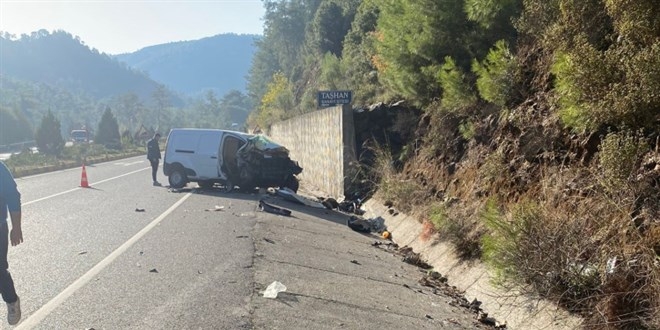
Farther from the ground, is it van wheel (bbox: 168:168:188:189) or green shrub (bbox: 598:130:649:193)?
green shrub (bbox: 598:130:649:193)

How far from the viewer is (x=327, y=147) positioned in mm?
21031

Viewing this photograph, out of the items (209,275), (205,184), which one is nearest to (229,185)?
(205,184)

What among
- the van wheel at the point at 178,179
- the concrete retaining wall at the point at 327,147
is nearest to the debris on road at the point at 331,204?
the concrete retaining wall at the point at 327,147

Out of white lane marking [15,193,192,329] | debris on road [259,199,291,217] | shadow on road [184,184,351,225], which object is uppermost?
white lane marking [15,193,192,329]

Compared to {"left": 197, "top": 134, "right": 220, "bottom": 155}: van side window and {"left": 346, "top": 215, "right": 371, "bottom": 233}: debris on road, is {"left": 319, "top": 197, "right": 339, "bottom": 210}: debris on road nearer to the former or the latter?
{"left": 346, "top": 215, "right": 371, "bottom": 233}: debris on road

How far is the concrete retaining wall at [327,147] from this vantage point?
725 inches

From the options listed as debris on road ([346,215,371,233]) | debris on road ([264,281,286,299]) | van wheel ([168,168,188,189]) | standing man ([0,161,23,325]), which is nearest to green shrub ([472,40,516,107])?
debris on road ([346,215,371,233])

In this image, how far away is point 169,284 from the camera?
709 centimetres

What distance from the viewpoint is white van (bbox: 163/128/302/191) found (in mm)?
19469

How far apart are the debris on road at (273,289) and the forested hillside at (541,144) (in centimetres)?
226

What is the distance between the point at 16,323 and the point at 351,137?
13448 millimetres

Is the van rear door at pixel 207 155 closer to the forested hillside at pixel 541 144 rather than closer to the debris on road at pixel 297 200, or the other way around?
the debris on road at pixel 297 200

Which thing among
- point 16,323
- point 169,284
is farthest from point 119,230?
point 16,323

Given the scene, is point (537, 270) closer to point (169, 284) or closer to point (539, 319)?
point (539, 319)
